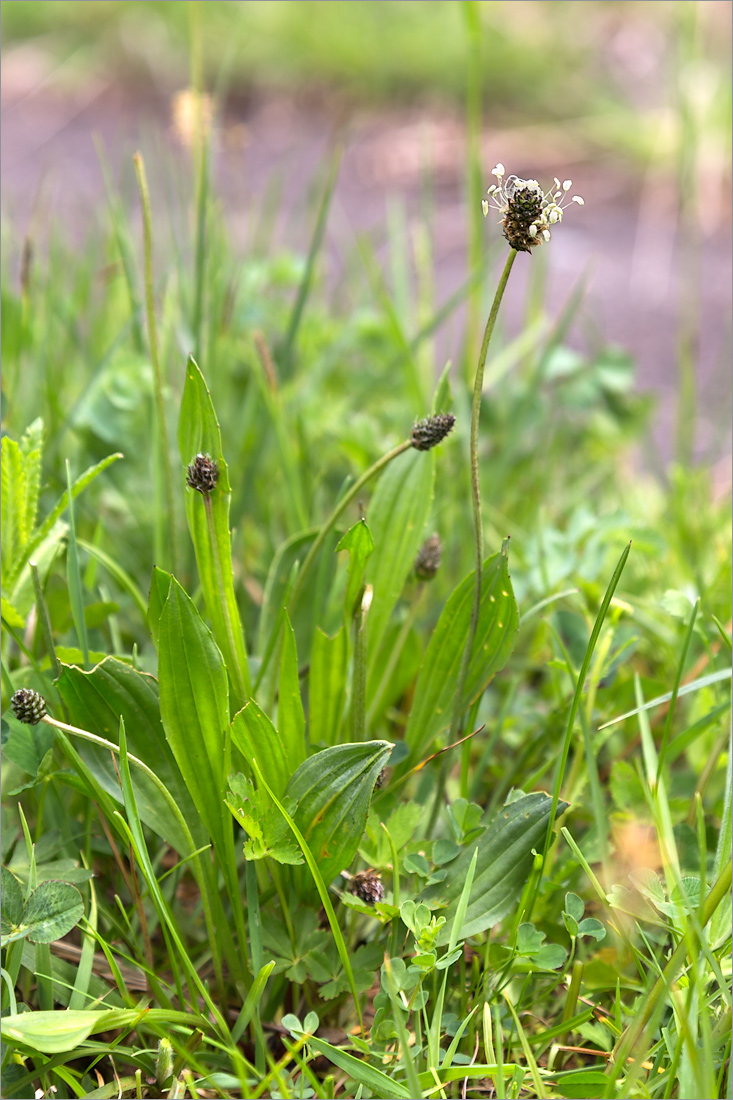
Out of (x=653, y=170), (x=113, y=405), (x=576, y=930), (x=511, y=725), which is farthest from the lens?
(x=653, y=170)

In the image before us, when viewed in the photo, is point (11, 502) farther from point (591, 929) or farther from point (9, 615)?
point (591, 929)

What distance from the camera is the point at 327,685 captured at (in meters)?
0.94

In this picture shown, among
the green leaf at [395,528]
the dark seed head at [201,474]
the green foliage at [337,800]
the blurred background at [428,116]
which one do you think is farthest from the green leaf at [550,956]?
the blurred background at [428,116]

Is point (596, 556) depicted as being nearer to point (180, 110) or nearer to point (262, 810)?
point (262, 810)

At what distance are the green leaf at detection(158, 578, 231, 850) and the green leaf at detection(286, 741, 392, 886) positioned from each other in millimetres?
70

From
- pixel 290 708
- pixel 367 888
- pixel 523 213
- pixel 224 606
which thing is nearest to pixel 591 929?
pixel 367 888

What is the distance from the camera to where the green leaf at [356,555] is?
827 millimetres

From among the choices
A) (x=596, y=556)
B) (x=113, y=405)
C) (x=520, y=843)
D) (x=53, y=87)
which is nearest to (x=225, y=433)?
(x=113, y=405)

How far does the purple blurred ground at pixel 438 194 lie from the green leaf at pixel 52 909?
1512 mm

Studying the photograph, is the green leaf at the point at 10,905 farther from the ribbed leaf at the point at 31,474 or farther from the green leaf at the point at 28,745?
the ribbed leaf at the point at 31,474

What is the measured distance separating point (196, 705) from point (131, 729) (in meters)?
0.09

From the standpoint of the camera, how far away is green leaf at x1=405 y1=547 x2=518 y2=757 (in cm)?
85

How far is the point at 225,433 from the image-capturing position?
1.46m

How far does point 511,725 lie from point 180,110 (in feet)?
3.29
